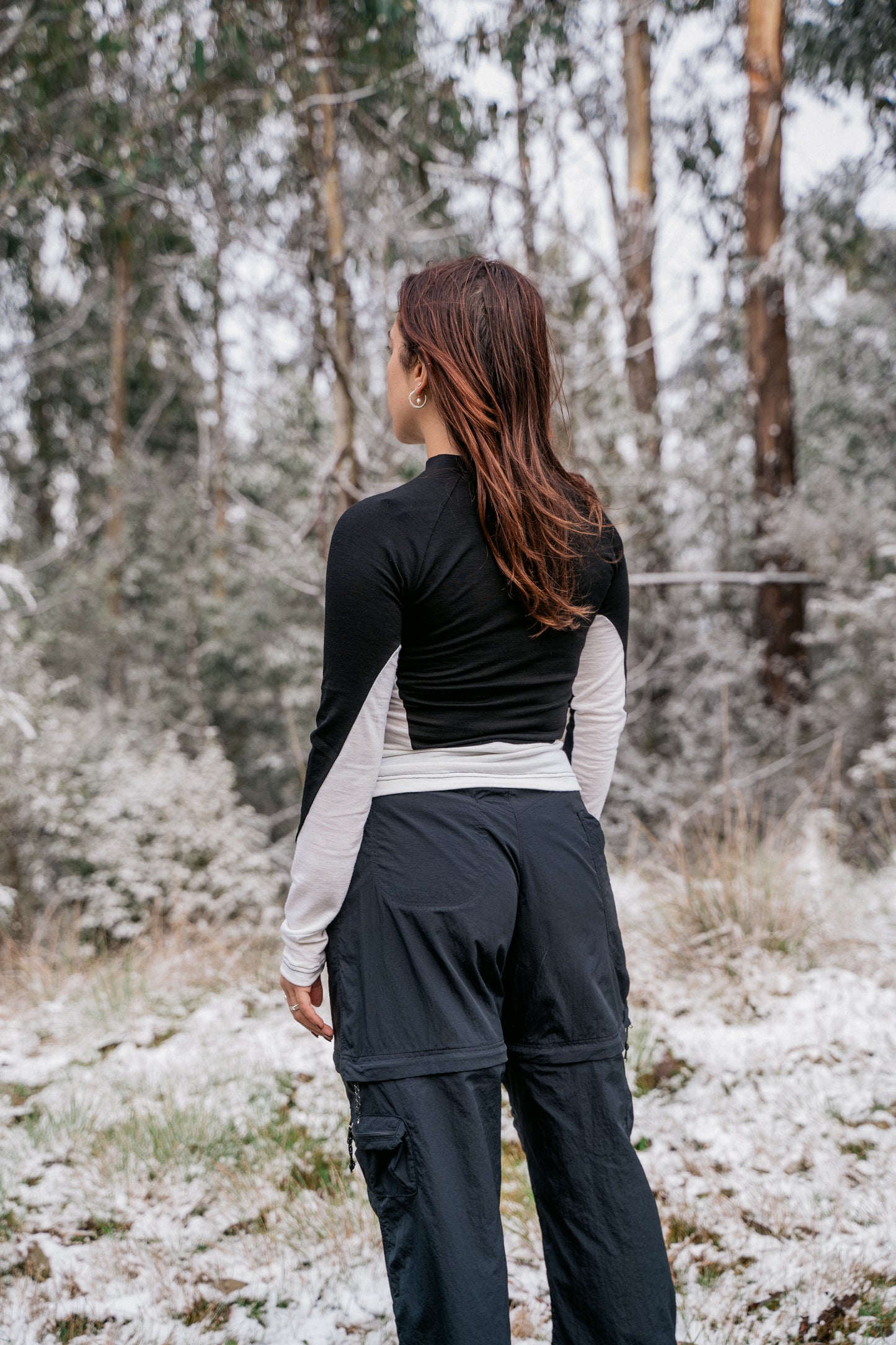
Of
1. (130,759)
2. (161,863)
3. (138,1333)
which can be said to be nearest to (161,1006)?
(138,1333)

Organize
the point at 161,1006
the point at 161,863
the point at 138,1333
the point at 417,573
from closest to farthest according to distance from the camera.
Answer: the point at 417,573, the point at 138,1333, the point at 161,1006, the point at 161,863

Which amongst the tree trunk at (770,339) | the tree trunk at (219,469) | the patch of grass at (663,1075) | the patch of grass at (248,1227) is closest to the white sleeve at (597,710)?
the patch of grass at (248,1227)

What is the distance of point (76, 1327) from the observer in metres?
2.07

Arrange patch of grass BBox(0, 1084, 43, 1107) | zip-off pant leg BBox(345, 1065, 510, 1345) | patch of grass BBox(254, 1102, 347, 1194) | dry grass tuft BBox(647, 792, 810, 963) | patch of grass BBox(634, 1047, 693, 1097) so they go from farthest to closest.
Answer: dry grass tuft BBox(647, 792, 810, 963) < patch of grass BBox(0, 1084, 43, 1107) < patch of grass BBox(634, 1047, 693, 1097) < patch of grass BBox(254, 1102, 347, 1194) < zip-off pant leg BBox(345, 1065, 510, 1345)

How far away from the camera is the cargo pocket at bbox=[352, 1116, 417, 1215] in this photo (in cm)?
128

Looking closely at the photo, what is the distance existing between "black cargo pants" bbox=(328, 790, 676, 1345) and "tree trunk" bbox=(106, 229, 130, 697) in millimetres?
11424

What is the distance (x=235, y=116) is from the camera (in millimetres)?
10062

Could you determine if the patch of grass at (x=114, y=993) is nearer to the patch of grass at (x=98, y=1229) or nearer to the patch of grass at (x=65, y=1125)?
the patch of grass at (x=65, y=1125)

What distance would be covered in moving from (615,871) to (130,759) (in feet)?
15.3

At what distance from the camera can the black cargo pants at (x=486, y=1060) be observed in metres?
1.30

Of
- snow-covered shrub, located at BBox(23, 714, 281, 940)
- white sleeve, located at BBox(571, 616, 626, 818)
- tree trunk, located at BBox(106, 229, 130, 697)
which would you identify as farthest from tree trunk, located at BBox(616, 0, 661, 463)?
white sleeve, located at BBox(571, 616, 626, 818)

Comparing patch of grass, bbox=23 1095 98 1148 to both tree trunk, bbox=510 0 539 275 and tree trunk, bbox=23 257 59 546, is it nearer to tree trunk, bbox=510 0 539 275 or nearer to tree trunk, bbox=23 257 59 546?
tree trunk, bbox=510 0 539 275

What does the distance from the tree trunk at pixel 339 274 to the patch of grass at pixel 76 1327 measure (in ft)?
15.6

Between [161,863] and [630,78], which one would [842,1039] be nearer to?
[161,863]
